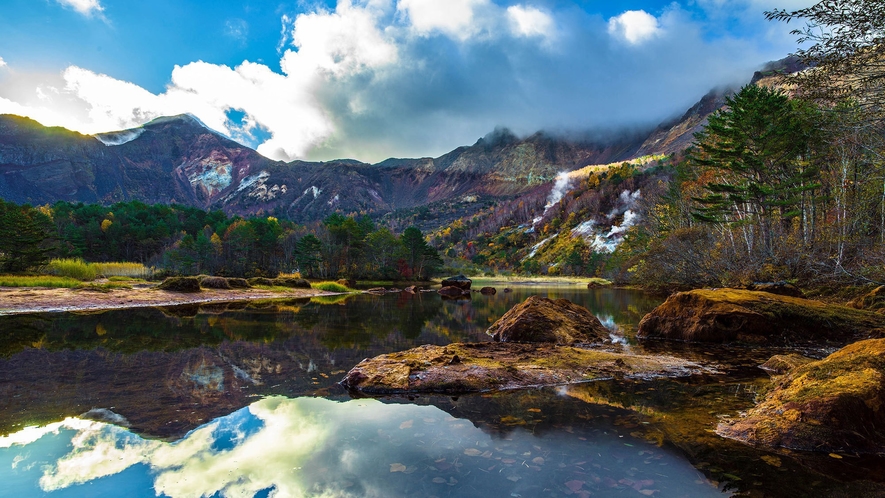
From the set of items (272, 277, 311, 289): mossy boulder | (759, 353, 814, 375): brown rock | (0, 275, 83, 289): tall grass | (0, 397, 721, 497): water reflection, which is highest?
(0, 275, 83, 289): tall grass

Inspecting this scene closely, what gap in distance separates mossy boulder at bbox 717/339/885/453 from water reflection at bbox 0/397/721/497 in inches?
64.0

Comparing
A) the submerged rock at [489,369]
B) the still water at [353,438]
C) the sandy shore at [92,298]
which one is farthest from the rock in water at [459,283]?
the still water at [353,438]

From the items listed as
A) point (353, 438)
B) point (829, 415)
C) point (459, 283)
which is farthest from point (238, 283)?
point (829, 415)

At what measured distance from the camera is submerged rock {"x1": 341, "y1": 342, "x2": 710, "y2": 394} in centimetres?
823

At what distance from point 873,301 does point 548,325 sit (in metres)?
13.9

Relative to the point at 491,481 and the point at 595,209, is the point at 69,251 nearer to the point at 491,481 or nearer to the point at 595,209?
the point at 491,481

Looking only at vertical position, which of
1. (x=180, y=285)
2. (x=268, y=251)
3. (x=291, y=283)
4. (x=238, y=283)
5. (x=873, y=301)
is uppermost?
(x=268, y=251)

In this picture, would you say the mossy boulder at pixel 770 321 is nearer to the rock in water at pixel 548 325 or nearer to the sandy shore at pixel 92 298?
the rock in water at pixel 548 325

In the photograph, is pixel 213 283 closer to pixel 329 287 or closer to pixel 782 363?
pixel 329 287

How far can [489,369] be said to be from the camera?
890 centimetres

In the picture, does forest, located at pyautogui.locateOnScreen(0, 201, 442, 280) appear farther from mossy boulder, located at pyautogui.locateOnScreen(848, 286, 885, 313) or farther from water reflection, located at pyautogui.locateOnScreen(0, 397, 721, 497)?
water reflection, located at pyautogui.locateOnScreen(0, 397, 721, 497)

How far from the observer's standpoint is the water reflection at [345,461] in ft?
14.3

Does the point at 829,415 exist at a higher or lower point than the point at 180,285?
higher

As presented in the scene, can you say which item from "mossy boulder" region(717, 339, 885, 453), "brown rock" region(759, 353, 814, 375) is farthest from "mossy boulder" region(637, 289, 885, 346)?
"mossy boulder" region(717, 339, 885, 453)
